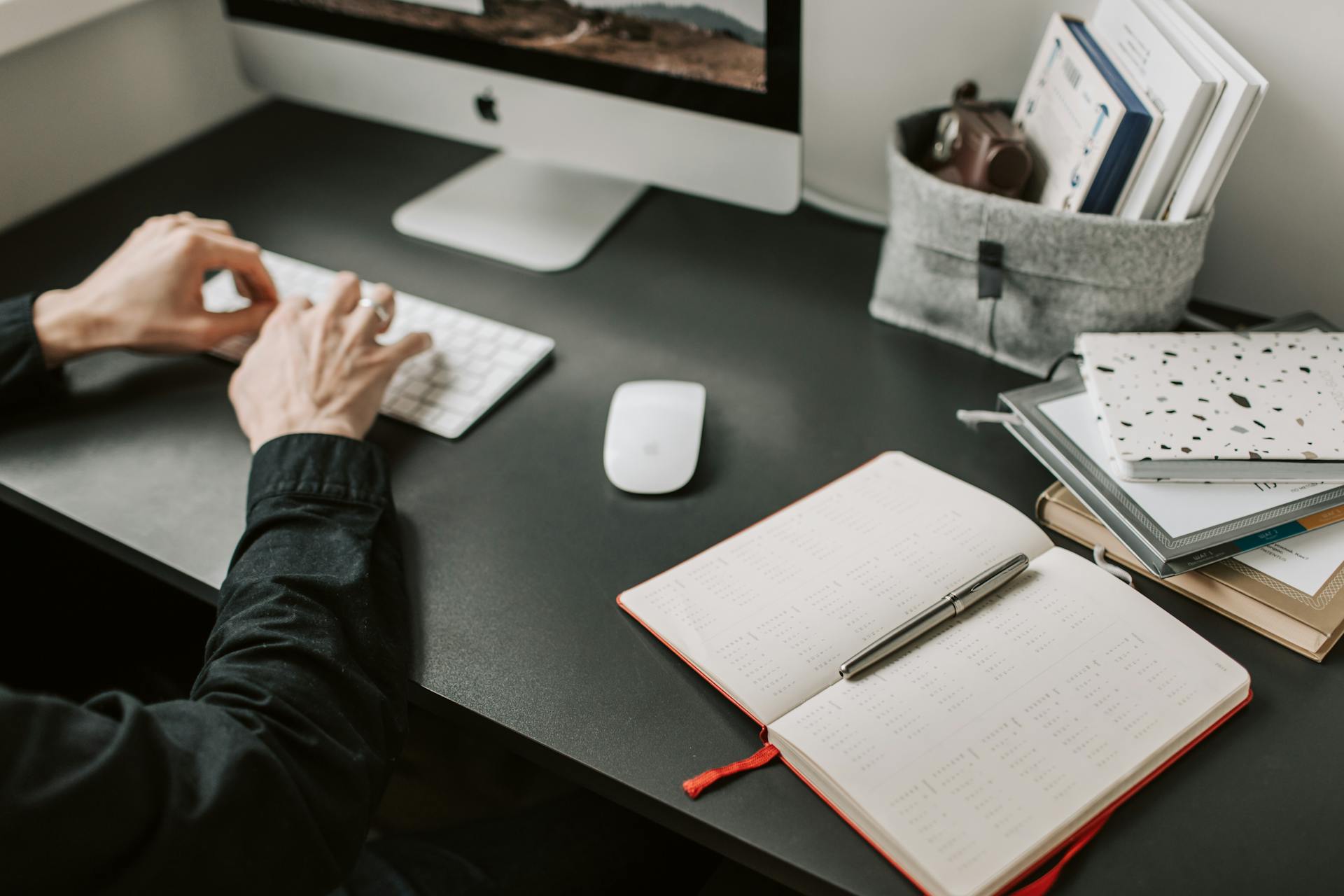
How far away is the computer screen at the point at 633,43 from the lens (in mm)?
859

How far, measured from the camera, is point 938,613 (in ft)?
2.09

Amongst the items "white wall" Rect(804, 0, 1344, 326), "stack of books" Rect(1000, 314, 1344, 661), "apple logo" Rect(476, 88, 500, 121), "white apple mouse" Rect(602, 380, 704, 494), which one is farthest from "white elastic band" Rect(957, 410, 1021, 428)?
"apple logo" Rect(476, 88, 500, 121)

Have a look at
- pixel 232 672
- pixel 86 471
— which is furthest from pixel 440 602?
pixel 86 471

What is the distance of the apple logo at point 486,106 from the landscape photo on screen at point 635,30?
0.06m

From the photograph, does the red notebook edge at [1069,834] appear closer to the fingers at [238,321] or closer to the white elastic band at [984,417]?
the white elastic band at [984,417]

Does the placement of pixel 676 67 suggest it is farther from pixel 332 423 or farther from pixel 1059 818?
pixel 1059 818

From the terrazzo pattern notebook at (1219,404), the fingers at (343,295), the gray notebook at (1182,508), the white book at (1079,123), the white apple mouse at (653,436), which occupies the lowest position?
the white apple mouse at (653,436)

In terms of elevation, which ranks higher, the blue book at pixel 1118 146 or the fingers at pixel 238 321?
the blue book at pixel 1118 146

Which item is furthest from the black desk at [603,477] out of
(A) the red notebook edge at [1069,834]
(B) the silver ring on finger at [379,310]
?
(B) the silver ring on finger at [379,310]

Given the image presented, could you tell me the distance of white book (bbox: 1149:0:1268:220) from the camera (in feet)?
2.27

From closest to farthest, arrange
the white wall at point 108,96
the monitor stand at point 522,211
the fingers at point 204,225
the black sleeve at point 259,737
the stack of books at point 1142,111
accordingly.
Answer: the black sleeve at point 259,737, the stack of books at point 1142,111, the fingers at point 204,225, the monitor stand at point 522,211, the white wall at point 108,96

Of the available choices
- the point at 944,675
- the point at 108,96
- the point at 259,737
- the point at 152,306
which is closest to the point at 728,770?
the point at 944,675

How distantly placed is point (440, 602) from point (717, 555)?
0.20 metres

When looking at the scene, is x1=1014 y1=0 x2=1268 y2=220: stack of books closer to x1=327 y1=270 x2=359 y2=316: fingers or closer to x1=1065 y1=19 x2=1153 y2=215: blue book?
x1=1065 y1=19 x2=1153 y2=215: blue book
